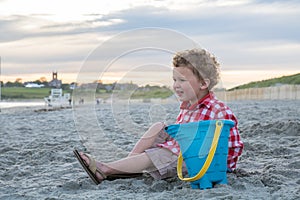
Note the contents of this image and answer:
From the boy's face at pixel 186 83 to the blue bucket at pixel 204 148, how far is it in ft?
1.31

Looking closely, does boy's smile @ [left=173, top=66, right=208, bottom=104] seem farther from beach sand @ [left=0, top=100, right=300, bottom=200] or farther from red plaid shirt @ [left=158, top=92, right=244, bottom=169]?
beach sand @ [left=0, top=100, right=300, bottom=200]

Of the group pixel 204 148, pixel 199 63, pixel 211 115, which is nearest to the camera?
pixel 204 148

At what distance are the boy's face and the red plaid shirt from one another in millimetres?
73

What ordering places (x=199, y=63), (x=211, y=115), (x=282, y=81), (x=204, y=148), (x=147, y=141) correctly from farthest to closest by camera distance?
(x=282, y=81)
(x=147, y=141)
(x=199, y=63)
(x=211, y=115)
(x=204, y=148)

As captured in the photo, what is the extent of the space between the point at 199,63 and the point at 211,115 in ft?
1.23

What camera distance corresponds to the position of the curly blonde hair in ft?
12.8

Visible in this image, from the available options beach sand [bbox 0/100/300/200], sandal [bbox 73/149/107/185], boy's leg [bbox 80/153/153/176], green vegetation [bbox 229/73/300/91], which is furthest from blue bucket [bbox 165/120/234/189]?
green vegetation [bbox 229/73/300/91]

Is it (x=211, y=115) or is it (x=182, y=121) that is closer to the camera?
(x=211, y=115)

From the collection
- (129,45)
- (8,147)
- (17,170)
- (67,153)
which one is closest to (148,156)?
(129,45)

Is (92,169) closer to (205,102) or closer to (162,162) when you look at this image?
(162,162)

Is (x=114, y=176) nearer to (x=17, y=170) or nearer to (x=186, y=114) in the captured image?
(x=186, y=114)

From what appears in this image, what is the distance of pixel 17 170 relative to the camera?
4691 millimetres

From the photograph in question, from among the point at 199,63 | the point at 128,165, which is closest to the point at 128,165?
the point at 128,165

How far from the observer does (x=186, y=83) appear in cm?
388
